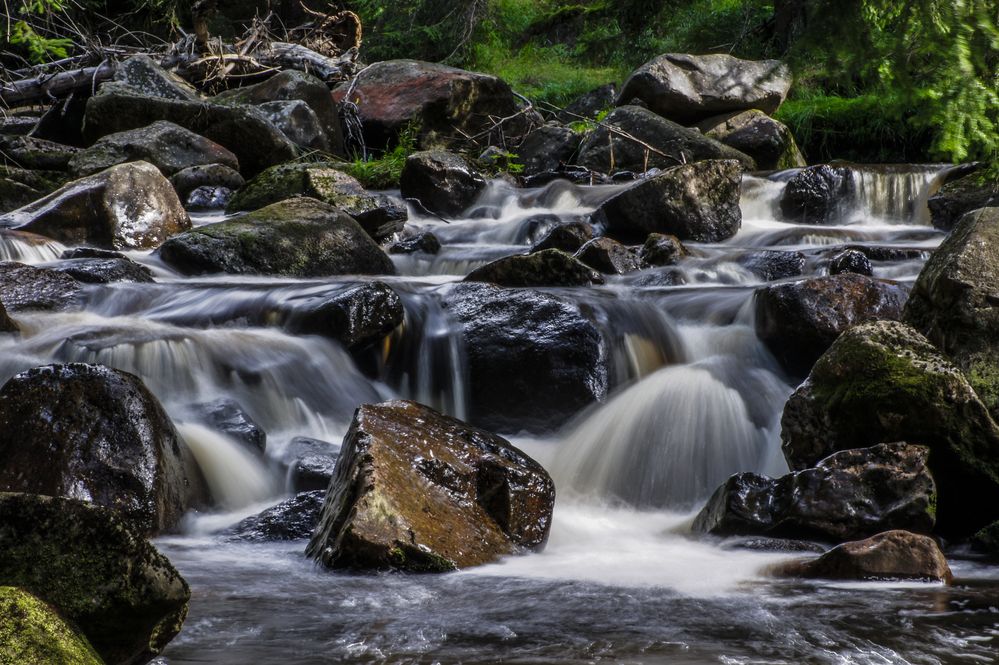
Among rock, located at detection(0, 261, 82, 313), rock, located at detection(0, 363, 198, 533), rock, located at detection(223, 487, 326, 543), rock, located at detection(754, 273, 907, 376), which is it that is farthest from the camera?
rock, located at detection(0, 261, 82, 313)

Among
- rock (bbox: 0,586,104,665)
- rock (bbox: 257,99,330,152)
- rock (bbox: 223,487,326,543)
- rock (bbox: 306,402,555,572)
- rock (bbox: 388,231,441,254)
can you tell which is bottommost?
rock (bbox: 223,487,326,543)

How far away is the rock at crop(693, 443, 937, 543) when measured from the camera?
405cm

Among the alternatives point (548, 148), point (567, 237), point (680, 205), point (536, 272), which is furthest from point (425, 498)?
point (548, 148)

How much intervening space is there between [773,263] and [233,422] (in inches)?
215

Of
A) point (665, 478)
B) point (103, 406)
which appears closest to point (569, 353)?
point (665, 478)

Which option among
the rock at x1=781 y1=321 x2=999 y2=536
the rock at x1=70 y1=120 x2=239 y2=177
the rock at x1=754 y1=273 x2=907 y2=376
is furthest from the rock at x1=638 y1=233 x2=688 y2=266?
the rock at x1=70 y1=120 x2=239 y2=177

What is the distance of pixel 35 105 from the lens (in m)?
17.2

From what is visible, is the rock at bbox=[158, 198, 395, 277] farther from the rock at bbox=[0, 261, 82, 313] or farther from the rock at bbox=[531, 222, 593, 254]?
the rock at bbox=[531, 222, 593, 254]

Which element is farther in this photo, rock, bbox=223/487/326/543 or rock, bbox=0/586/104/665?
rock, bbox=223/487/326/543

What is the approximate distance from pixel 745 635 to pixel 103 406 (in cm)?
311

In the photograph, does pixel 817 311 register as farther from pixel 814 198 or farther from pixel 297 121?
pixel 297 121

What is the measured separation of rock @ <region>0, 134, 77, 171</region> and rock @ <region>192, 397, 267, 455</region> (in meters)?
8.31

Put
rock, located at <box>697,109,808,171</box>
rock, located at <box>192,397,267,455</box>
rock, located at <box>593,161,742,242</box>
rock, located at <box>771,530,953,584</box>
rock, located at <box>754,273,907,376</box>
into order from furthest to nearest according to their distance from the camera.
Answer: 1. rock, located at <box>697,109,808,171</box>
2. rock, located at <box>593,161,742,242</box>
3. rock, located at <box>754,273,907,376</box>
4. rock, located at <box>192,397,267,455</box>
5. rock, located at <box>771,530,953,584</box>

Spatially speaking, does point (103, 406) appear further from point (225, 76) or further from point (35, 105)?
point (35, 105)
